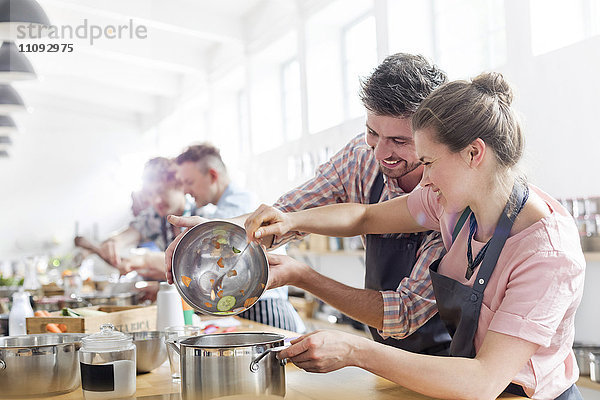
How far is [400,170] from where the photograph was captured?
6.69 ft

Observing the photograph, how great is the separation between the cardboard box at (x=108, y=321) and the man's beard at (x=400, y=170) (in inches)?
36.8

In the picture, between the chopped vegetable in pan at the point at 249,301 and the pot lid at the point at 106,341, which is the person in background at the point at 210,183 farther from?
the pot lid at the point at 106,341

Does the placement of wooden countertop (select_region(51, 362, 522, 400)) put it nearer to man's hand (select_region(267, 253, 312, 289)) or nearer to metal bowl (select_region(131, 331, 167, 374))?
metal bowl (select_region(131, 331, 167, 374))

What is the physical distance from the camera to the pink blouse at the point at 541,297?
143 centimetres

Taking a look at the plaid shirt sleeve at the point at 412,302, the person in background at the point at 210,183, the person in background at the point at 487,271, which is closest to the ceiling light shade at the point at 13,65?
the person in background at the point at 210,183

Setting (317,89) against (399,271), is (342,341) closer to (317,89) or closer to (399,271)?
(399,271)

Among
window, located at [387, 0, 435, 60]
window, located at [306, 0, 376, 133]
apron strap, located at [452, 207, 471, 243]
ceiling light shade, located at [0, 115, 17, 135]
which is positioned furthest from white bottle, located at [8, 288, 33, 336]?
ceiling light shade, located at [0, 115, 17, 135]

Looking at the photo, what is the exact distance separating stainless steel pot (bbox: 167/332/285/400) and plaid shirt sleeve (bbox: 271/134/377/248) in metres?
0.97

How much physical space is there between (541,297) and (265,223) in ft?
2.33

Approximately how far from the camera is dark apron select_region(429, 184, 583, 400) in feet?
5.11

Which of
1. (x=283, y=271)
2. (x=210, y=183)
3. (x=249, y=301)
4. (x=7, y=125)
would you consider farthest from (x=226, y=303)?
(x=7, y=125)

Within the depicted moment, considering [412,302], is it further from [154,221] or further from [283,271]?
[154,221]

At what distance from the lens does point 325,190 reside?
2.39 metres

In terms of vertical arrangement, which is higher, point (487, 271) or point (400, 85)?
point (400, 85)
